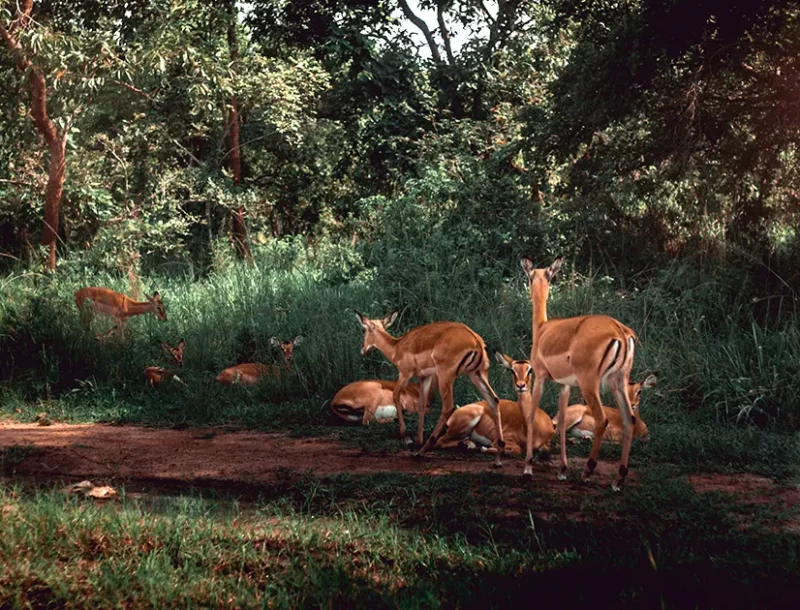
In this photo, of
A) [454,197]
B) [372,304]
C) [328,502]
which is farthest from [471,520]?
[454,197]

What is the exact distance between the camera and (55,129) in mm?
19641

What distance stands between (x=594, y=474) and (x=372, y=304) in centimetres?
633

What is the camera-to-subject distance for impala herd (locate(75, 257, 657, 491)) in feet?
21.6

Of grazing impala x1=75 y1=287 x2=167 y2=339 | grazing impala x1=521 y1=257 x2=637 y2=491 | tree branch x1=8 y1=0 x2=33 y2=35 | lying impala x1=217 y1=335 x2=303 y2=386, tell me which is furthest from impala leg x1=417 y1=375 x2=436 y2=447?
tree branch x1=8 y1=0 x2=33 y2=35

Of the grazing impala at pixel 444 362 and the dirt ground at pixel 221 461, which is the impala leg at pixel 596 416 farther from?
the grazing impala at pixel 444 362

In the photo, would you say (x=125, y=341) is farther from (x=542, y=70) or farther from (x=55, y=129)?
(x=542, y=70)

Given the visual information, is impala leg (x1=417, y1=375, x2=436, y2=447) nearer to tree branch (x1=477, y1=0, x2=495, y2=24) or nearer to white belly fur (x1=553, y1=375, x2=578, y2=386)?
white belly fur (x1=553, y1=375, x2=578, y2=386)

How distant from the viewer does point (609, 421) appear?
357 inches

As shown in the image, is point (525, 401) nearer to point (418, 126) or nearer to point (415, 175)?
point (415, 175)

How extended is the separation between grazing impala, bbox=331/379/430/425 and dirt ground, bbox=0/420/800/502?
1.99 feet

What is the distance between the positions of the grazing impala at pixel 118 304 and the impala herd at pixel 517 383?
2.80 m

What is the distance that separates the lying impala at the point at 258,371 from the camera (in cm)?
1143

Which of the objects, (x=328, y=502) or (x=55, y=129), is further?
(x=55, y=129)

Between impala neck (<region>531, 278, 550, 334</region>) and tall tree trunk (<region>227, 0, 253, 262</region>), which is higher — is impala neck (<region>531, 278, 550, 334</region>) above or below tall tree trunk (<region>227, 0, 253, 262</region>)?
below
